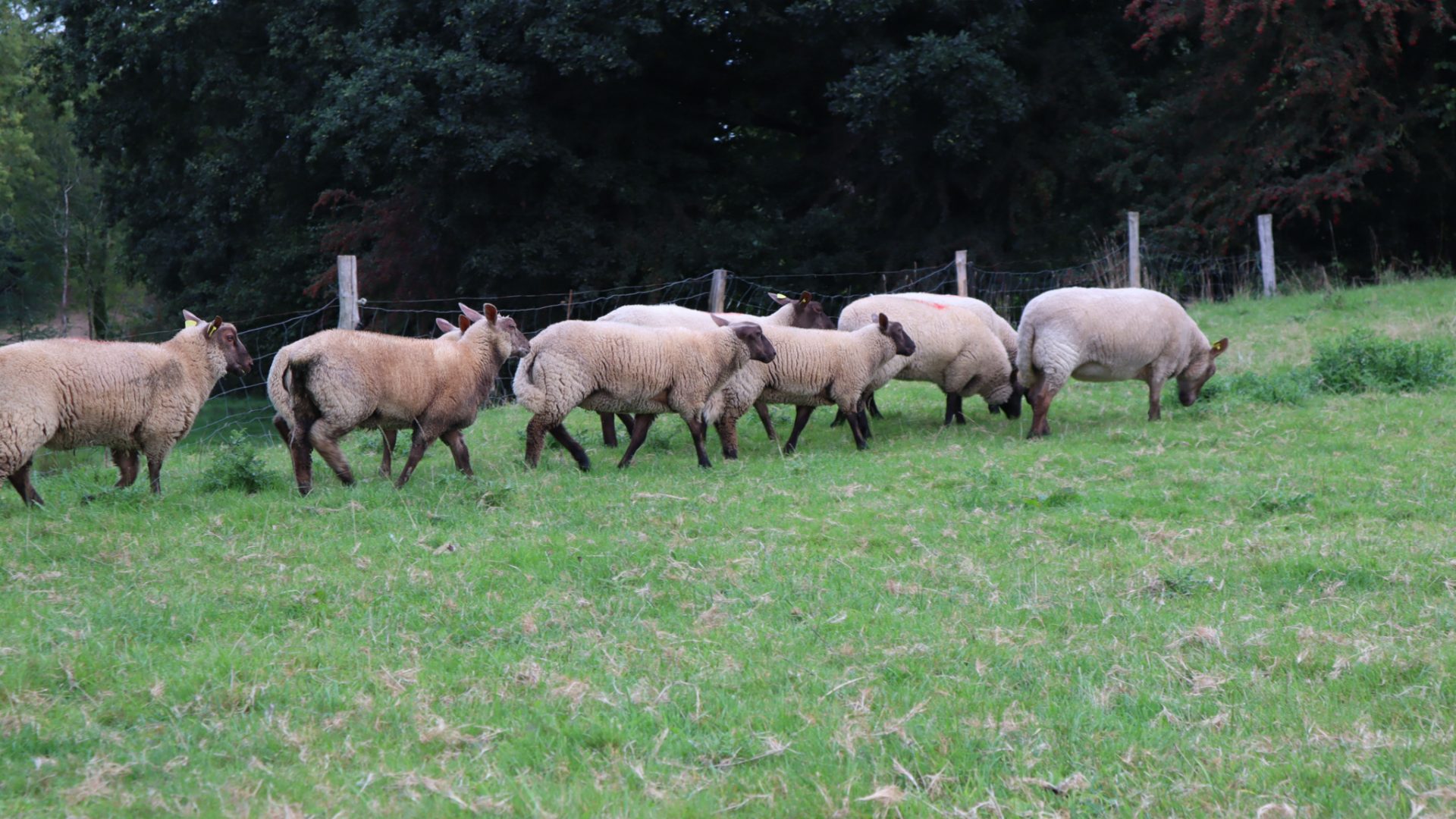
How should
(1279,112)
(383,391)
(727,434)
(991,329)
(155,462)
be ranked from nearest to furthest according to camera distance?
(383,391) < (155,462) < (727,434) < (991,329) < (1279,112)

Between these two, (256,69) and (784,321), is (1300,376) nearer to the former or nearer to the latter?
(784,321)

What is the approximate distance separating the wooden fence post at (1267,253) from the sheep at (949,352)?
1011 cm

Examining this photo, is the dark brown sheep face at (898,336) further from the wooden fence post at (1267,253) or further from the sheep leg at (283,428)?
the wooden fence post at (1267,253)

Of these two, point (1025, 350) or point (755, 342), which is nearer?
point (755, 342)

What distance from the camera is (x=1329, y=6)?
21000 millimetres

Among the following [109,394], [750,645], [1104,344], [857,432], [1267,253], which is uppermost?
[1267,253]

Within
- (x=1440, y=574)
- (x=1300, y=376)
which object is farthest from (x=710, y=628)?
(x=1300, y=376)

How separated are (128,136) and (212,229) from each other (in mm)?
3108

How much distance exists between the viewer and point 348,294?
513 inches

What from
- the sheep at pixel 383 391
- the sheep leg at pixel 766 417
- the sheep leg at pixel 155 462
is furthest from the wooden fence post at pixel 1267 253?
the sheep leg at pixel 155 462

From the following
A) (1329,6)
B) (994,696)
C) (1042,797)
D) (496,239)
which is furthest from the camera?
(496,239)

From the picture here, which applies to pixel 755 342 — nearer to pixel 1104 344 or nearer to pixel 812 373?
pixel 812 373

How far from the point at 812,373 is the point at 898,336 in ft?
3.27

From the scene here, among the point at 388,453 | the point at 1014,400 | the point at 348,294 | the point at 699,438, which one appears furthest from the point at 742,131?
the point at 388,453
